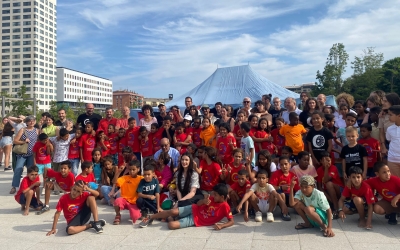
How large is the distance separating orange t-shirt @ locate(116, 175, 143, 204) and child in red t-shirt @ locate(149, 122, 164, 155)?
1.79 m

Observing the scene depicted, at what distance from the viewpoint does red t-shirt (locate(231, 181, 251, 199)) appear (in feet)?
16.9

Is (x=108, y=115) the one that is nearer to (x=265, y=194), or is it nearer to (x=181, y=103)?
(x=265, y=194)

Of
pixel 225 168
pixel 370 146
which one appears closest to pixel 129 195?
pixel 225 168

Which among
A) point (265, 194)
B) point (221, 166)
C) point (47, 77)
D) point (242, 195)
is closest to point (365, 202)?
point (265, 194)

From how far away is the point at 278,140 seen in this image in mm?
6359

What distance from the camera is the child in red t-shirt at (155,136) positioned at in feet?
23.0

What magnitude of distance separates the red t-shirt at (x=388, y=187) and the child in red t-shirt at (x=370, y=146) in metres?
0.80

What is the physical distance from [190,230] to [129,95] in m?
133

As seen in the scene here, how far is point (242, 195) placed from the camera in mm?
5188

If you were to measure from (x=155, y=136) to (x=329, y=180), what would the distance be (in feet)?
12.0

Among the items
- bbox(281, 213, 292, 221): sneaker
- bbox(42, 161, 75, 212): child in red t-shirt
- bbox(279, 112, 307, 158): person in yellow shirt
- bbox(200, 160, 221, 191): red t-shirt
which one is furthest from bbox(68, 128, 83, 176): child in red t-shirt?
bbox(281, 213, 292, 221): sneaker

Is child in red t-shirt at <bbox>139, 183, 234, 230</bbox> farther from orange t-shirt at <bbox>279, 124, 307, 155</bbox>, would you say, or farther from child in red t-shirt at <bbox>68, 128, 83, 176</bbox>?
child in red t-shirt at <bbox>68, 128, 83, 176</bbox>

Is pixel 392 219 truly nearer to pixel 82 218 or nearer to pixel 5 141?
pixel 82 218

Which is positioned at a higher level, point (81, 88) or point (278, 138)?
point (81, 88)
